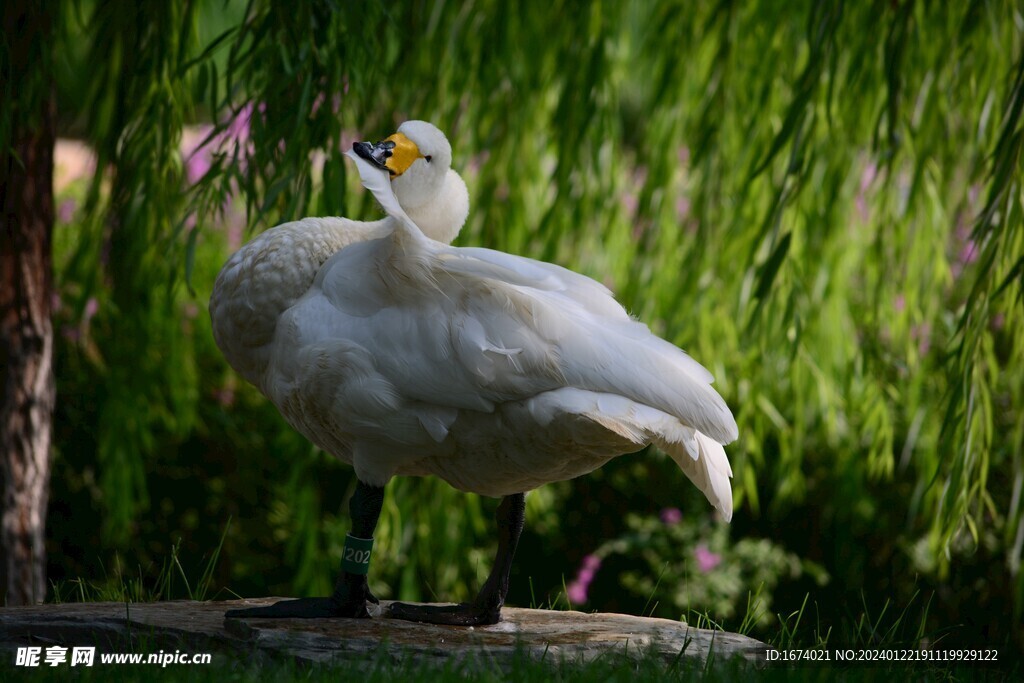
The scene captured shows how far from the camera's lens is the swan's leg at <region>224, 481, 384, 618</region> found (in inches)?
95.3

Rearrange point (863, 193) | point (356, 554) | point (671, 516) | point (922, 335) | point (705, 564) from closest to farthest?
point (356, 554) → point (863, 193) → point (922, 335) → point (705, 564) → point (671, 516)

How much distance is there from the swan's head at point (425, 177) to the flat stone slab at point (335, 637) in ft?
3.05

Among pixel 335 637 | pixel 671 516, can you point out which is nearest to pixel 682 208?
pixel 671 516

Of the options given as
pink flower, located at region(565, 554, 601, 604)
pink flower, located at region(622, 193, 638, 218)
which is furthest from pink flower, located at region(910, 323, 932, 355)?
pink flower, located at region(565, 554, 601, 604)

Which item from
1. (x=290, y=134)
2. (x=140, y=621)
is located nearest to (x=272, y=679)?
(x=140, y=621)

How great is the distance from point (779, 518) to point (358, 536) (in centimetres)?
274

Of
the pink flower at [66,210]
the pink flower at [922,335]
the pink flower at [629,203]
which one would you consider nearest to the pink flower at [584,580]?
the pink flower at [629,203]

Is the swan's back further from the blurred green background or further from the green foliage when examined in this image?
the green foliage

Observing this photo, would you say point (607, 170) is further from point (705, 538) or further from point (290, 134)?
point (705, 538)

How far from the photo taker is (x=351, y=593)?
2.48 metres

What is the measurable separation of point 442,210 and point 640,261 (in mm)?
1160

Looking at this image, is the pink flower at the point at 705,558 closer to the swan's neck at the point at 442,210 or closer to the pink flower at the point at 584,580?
the pink flower at the point at 584,580

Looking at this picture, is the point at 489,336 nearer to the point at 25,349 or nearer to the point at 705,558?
the point at 25,349

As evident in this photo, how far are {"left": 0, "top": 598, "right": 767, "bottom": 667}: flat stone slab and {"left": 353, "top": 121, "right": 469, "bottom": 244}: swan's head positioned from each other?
0.93 meters
